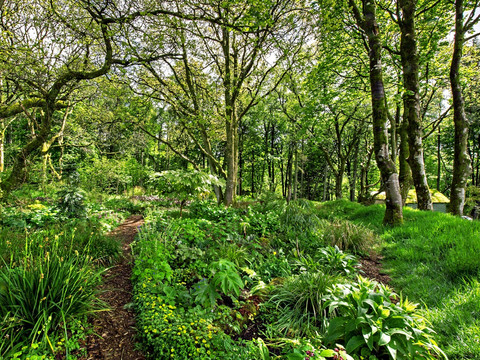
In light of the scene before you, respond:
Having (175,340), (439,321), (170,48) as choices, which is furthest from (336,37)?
(175,340)

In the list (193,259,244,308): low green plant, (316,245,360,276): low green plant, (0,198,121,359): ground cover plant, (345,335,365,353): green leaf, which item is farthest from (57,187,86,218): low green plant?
(345,335,365,353): green leaf

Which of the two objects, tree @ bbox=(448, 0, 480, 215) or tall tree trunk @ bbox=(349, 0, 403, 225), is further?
tree @ bbox=(448, 0, 480, 215)

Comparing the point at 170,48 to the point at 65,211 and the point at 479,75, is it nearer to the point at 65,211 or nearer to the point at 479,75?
the point at 65,211

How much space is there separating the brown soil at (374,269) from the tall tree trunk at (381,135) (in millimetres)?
1506

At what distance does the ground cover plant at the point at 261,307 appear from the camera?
176cm

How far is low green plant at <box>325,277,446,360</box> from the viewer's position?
1.65 metres

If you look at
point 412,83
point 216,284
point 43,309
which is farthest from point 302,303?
point 412,83

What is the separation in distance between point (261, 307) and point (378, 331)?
49.4 inches

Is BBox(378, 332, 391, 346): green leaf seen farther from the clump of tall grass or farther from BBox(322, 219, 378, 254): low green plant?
BBox(322, 219, 378, 254): low green plant

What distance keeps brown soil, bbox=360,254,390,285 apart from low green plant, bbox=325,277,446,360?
1356mm

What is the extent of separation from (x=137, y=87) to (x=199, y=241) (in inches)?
337

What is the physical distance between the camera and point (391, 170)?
5.18 m

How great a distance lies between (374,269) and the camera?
3756 millimetres

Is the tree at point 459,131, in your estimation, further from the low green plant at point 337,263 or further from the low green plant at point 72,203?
the low green plant at point 72,203
